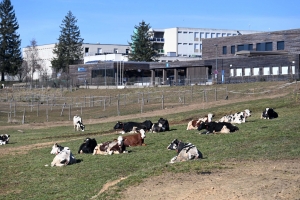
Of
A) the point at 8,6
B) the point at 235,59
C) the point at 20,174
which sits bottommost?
the point at 20,174

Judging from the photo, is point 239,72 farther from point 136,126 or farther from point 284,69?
point 136,126

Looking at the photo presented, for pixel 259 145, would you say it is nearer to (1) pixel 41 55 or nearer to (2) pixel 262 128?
(2) pixel 262 128

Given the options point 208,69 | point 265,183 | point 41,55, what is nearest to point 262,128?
point 265,183

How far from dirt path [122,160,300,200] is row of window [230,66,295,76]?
5973 centimetres

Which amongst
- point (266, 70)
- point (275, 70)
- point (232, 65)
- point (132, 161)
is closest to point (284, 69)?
point (275, 70)

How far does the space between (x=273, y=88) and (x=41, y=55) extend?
104 metres

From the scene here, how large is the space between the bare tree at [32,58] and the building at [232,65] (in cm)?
3782

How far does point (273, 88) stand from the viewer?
58.2m

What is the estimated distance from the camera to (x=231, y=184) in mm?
12773

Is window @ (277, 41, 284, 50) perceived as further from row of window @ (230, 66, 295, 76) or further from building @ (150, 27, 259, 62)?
building @ (150, 27, 259, 62)

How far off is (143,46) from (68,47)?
19.4m

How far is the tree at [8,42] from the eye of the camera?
12975cm

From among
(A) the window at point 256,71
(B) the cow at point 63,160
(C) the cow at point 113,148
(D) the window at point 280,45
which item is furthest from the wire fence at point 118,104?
(B) the cow at point 63,160

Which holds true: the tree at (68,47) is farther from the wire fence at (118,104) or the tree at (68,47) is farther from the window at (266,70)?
the window at (266,70)
